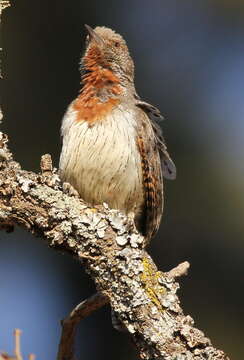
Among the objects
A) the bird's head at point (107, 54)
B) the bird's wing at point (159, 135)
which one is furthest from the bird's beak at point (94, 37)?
the bird's wing at point (159, 135)

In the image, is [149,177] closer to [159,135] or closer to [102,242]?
[159,135]

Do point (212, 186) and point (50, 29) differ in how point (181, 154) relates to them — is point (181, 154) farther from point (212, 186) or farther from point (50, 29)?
point (50, 29)

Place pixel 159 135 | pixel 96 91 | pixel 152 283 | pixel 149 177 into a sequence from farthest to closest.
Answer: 1. pixel 159 135
2. pixel 96 91
3. pixel 149 177
4. pixel 152 283

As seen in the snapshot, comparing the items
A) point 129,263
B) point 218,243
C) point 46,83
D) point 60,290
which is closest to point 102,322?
point 60,290

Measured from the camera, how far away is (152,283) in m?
3.97

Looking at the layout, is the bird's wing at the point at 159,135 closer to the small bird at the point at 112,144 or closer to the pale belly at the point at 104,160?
the small bird at the point at 112,144

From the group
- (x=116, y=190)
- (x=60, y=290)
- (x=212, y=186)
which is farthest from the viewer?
(x=60, y=290)

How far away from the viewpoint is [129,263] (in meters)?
4.00

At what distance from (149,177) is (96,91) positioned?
70cm

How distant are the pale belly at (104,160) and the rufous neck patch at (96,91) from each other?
0.25 ft

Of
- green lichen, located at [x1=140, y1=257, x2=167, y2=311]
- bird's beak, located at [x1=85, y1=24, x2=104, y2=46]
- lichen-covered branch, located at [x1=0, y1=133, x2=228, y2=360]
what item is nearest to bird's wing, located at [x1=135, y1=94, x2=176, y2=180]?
bird's beak, located at [x1=85, y1=24, x2=104, y2=46]

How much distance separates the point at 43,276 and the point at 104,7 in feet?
9.53

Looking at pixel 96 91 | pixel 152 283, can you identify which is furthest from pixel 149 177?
pixel 152 283

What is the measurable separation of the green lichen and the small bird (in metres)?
1.19
